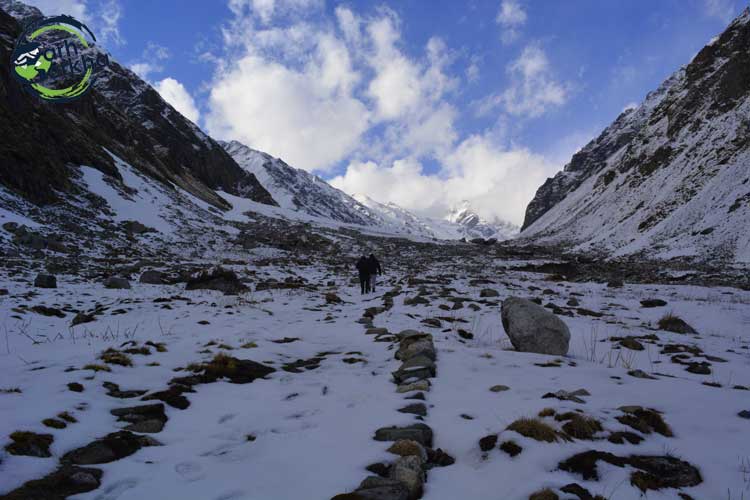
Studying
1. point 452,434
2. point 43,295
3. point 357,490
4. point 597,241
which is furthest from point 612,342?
point 597,241

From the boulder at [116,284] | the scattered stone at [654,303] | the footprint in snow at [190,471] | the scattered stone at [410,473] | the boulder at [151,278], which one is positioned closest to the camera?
the scattered stone at [410,473]

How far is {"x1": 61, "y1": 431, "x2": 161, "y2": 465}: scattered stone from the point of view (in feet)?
11.1

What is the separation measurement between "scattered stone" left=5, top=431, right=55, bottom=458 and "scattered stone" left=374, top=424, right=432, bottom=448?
2.94 m

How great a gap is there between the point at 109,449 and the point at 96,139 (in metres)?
51.8

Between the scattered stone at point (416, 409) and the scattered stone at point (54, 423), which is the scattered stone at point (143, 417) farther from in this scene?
the scattered stone at point (416, 409)

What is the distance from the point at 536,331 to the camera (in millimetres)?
7590

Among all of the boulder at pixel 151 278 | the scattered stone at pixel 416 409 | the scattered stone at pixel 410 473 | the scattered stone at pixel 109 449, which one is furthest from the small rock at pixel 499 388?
the boulder at pixel 151 278

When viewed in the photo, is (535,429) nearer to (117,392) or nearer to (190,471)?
(190,471)

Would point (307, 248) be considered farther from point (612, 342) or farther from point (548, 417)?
point (548, 417)

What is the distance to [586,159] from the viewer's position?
5418 inches

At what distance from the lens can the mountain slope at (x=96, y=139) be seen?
24.2 meters

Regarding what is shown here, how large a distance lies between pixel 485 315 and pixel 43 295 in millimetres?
12256

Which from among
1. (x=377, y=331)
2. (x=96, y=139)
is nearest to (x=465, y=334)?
(x=377, y=331)

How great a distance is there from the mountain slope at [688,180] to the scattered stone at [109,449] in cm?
3461
